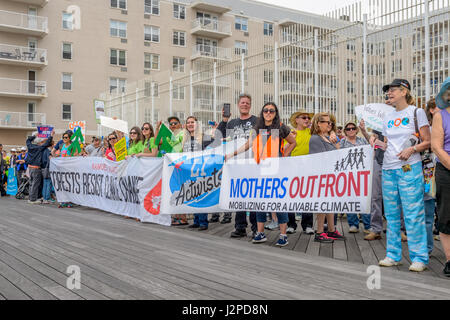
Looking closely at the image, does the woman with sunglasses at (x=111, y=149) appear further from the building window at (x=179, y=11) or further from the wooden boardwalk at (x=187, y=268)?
the building window at (x=179, y=11)

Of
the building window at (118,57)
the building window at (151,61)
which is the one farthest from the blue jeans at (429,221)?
the building window at (151,61)

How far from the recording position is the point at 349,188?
575cm

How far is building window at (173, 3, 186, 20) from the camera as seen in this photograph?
4194 centimetres

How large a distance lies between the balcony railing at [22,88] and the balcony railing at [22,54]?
1.62 meters

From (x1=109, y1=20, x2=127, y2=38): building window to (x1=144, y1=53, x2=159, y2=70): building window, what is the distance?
8.62 feet

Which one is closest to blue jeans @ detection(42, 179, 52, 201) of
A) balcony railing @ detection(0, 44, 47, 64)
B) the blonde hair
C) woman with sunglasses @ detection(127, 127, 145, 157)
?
woman with sunglasses @ detection(127, 127, 145, 157)

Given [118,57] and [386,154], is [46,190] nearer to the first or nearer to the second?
[386,154]

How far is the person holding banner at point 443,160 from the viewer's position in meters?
4.62

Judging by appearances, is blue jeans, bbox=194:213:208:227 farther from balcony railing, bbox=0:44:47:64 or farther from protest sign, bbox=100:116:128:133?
balcony railing, bbox=0:44:47:64

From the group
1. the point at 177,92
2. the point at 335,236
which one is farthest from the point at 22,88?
the point at 335,236

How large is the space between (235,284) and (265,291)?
348mm

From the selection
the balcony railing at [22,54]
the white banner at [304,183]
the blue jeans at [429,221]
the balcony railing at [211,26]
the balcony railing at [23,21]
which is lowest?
the blue jeans at [429,221]

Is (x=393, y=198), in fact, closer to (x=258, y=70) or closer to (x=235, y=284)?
(x=235, y=284)
